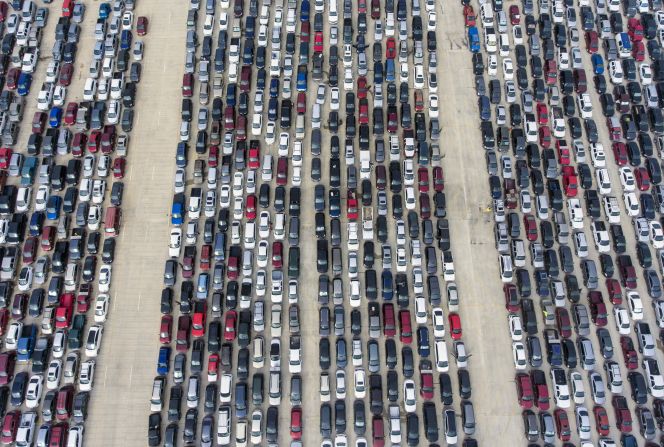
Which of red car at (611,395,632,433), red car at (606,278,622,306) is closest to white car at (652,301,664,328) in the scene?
red car at (606,278,622,306)

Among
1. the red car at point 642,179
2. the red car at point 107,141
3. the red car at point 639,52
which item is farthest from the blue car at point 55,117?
the red car at point 639,52

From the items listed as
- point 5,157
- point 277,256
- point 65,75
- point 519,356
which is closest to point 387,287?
point 277,256

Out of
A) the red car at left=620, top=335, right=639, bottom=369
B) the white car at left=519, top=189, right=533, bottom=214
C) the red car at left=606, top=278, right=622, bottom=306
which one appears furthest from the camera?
the white car at left=519, top=189, right=533, bottom=214

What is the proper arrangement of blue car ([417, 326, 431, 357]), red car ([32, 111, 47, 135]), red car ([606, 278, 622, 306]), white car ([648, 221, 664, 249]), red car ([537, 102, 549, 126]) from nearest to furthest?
blue car ([417, 326, 431, 357]) → red car ([606, 278, 622, 306]) → white car ([648, 221, 664, 249]) → red car ([32, 111, 47, 135]) → red car ([537, 102, 549, 126])

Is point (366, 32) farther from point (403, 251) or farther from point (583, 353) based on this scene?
point (583, 353)

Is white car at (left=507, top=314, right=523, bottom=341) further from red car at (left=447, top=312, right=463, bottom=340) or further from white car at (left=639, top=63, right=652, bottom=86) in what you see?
white car at (left=639, top=63, right=652, bottom=86)

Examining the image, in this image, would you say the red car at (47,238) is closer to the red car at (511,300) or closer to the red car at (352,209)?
the red car at (352,209)

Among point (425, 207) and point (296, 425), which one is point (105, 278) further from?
point (425, 207)
